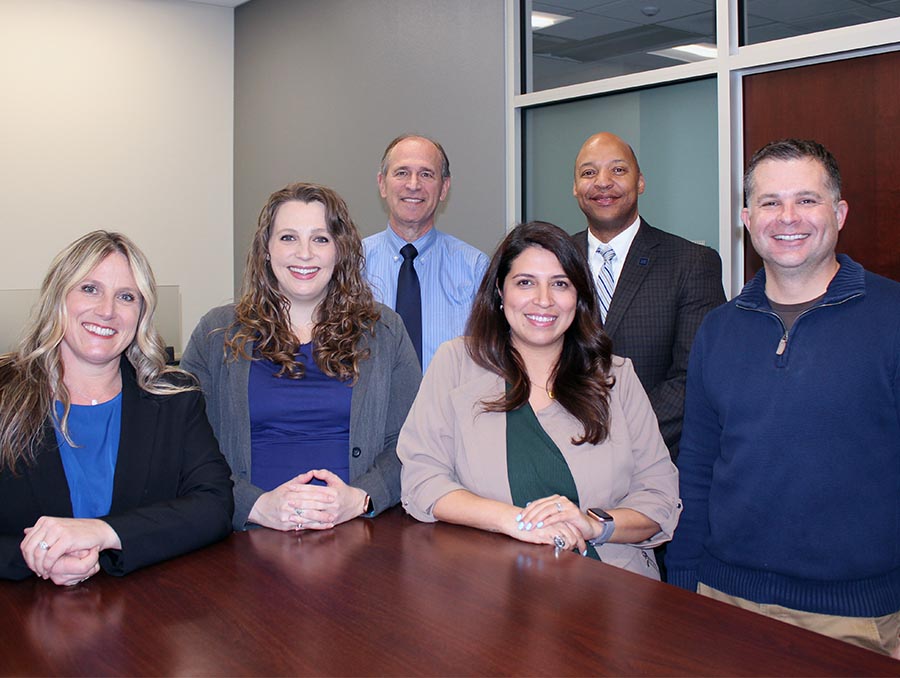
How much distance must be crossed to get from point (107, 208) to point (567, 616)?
6177 millimetres

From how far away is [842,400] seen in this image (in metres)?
1.94

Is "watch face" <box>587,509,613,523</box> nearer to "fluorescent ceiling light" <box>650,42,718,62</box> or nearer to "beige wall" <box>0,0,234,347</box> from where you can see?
"fluorescent ceiling light" <box>650,42,718,62</box>

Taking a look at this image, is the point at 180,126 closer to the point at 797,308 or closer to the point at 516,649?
the point at 797,308

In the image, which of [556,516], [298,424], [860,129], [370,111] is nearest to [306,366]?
[298,424]

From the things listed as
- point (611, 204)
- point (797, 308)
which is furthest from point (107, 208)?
point (797, 308)

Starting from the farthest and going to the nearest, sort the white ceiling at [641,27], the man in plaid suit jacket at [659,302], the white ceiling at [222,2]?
the white ceiling at [222,2]
the white ceiling at [641,27]
the man in plaid suit jacket at [659,302]

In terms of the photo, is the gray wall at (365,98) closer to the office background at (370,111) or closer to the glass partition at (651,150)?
the office background at (370,111)

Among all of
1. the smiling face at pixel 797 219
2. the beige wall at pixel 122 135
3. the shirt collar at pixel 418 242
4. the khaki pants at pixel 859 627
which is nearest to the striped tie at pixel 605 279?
the shirt collar at pixel 418 242

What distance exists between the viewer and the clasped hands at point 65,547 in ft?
5.12

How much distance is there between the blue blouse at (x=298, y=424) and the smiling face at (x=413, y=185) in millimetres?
1444

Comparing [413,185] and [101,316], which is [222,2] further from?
[101,316]

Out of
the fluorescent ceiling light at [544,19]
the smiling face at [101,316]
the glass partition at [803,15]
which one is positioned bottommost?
the smiling face at [101,316]

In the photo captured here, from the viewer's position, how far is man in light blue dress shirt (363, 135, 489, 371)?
352 centimetres

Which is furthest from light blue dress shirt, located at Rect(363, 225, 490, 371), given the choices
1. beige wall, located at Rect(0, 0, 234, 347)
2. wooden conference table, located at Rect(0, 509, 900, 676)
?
beige wall, located at Rect(0, 0, 234, 347)
